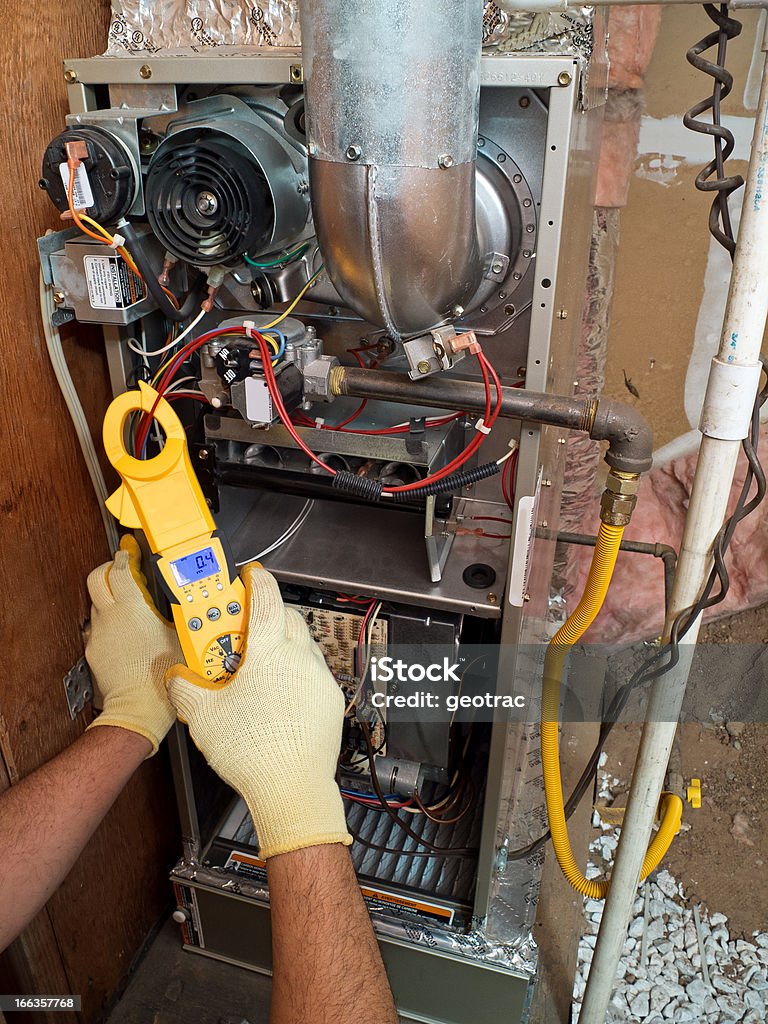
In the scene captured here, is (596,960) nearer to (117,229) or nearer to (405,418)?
(405,418)

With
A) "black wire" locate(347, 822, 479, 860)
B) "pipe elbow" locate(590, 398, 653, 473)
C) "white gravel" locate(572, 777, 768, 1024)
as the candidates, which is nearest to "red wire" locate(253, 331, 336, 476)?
"pipe elbow" locate(590, 398, 653, 473)

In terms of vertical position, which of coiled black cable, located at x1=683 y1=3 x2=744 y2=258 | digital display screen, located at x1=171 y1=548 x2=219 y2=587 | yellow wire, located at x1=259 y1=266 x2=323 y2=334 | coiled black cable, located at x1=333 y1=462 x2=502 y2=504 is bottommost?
digital display screen, located at x1=171 y1=548 x2=219 y2=587

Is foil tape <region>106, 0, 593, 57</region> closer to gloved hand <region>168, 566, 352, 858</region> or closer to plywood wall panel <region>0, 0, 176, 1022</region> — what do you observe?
plywood wall panel <region>0, 0, 176, 1022</region>

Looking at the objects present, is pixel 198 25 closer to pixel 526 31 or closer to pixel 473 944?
pixel 526 31

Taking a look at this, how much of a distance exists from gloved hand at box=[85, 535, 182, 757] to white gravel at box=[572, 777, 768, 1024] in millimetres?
962

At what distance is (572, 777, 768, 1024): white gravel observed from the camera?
143cm

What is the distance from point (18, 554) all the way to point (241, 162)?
23.4 inches

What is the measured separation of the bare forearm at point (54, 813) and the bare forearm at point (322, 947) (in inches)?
11.5

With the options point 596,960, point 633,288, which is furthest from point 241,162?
point 596,960

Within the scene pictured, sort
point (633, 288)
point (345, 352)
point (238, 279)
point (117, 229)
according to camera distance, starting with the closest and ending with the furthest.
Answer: point (117, 229), point (238, 279), point (345, 352), point (633, 288)

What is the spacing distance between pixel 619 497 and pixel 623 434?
84 mm

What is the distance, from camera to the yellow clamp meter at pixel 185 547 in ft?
3.27

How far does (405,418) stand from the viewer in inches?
44.1

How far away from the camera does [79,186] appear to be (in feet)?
3.01
